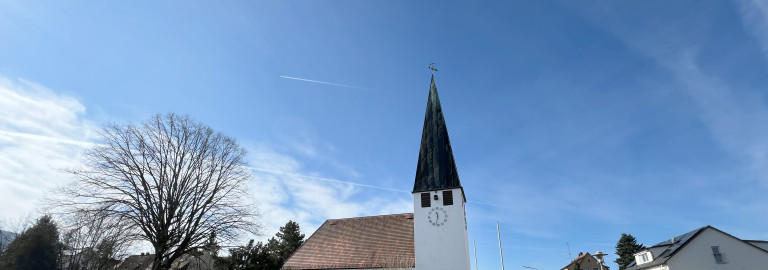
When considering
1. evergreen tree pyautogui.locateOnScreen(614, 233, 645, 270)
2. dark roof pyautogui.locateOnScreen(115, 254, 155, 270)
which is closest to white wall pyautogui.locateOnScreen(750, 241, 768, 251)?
evergreen tree pyautogui.locateOnScreen(614, 233, 645, 270)

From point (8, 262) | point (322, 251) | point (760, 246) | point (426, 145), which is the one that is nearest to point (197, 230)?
point (322, 251)

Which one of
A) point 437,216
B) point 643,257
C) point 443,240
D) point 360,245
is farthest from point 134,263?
point 643,257

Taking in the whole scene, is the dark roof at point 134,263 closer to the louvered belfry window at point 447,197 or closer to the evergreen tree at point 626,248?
the louvered belfry window at point 447,197

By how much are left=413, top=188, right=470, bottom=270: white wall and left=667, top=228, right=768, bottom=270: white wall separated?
1741 centimetres

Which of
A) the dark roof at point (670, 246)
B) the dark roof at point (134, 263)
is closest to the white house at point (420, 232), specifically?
the dark roof at point (134, 263)

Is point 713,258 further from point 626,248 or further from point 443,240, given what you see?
point 626,248

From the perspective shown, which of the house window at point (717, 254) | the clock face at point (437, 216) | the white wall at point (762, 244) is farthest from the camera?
the white wall at point (762, 244)

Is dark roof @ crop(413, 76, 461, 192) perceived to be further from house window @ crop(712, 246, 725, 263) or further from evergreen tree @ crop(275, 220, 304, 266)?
evergreen tree @ crop(275, 220, 304, 266)

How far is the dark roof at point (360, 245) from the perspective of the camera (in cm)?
2514

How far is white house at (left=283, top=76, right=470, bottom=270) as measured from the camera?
2369cm

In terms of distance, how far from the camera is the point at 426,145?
28.6 meters

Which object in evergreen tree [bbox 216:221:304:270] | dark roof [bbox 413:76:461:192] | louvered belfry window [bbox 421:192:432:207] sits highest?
dark roof [bbox 413:76:461:192]

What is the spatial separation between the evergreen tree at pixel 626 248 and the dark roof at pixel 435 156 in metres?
41.9

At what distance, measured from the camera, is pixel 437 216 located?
80.9 ft
